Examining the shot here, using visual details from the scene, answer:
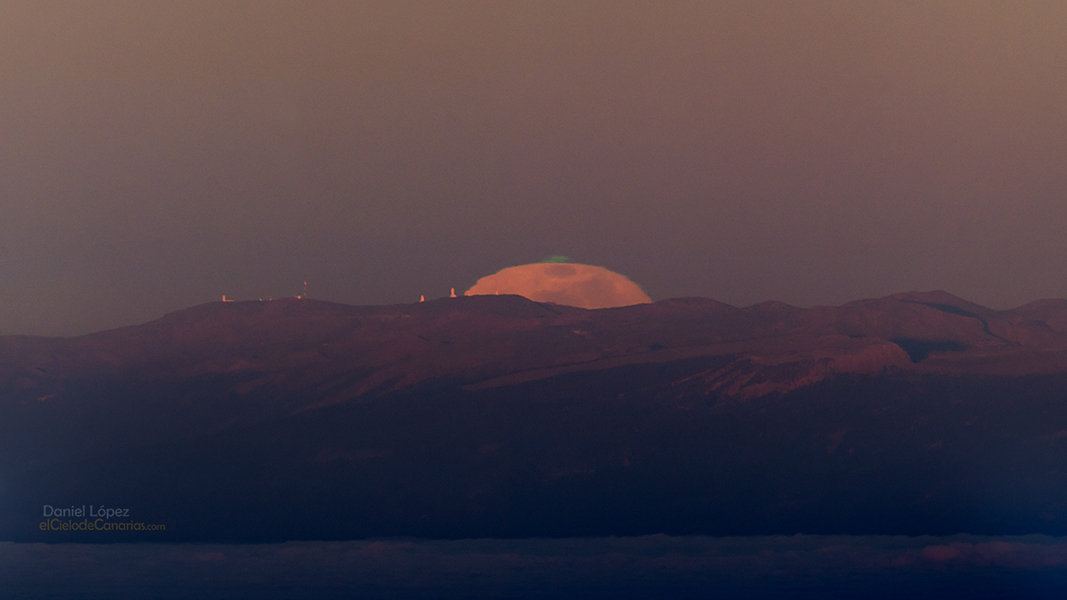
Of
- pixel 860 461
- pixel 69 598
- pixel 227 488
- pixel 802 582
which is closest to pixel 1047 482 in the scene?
pixel 860 461

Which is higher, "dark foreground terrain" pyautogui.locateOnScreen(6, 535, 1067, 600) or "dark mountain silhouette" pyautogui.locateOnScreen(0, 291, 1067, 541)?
"dark mountain silhouette" pyautogui.locateOnScreen(0, 291, 1067, 541)

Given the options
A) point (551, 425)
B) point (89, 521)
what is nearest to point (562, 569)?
point (551, 425)

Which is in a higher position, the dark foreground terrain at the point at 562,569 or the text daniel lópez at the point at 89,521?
the text daniel lópez at the point at 89,521

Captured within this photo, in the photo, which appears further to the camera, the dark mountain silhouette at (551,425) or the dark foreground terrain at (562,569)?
the dark mountain silhouette at (551,425)

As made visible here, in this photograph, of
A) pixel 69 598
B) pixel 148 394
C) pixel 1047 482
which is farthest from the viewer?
pixel 148 394

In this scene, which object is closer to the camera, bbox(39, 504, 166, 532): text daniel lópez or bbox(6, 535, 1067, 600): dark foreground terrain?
bbox(6, 535, 1067, 600): dark foreground terrain

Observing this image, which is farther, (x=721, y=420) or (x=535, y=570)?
(x=721, y=420)

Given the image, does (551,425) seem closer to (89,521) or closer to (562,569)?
(562,569)

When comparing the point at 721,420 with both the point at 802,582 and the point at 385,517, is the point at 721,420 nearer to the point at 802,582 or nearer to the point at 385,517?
the point at 802,582
